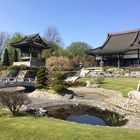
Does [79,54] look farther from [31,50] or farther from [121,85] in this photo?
[121,85]

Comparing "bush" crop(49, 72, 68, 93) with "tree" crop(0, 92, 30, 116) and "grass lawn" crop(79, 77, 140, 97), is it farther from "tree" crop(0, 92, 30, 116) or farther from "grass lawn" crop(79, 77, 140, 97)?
"tree" crop(0, 92, 30, 116)

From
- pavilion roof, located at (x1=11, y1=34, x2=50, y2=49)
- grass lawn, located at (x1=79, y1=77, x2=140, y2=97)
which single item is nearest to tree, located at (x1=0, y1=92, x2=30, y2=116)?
grass lawn, located at (x1=79, y1=77, x2=140, y2=97)

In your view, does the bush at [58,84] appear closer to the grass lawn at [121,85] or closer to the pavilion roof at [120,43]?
the grass lawn at [121,85]

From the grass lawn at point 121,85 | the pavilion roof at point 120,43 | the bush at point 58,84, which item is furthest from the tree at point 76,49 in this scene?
the bush at point 58,84

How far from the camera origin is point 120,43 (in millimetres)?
Answer: 55812

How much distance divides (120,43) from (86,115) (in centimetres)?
3646

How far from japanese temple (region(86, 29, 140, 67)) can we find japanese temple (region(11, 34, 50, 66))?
11521mm

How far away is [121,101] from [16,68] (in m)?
28.8

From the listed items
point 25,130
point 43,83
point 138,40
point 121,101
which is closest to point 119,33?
point 138,40

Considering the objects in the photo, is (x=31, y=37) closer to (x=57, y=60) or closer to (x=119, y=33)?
(x=57, y=60)

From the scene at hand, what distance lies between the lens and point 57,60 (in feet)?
173

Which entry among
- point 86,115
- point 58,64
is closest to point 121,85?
point 86,115

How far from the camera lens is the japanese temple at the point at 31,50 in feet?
183

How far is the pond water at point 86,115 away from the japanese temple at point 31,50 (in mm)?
31418
